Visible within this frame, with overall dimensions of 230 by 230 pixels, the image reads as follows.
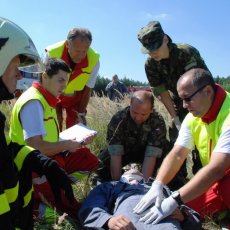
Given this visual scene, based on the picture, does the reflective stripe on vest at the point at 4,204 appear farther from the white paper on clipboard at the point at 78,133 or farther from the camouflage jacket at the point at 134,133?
the camouflage jacket at the point at 134,133

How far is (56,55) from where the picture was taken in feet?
14.6

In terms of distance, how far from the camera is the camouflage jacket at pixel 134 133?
421cm

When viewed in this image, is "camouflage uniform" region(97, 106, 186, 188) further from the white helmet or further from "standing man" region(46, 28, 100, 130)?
the white helmet

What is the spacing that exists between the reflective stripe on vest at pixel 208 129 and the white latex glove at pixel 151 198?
52 cm

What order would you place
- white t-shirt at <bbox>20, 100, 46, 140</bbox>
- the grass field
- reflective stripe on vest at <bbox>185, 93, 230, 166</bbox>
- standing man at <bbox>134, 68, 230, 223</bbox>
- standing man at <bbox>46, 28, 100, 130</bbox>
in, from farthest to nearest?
the grass field < standing man at <bbox>46, 28, 100, 130</bbox> < white t-shirt at <bbox>20, 100, 46, 140</bbox> < reflective stripe on vest at <bbox>185, 93, 230, 166</bbox> < standing man at <bbox>134, 68, 230, 223</bbox>

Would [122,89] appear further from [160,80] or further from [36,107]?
[36,107]

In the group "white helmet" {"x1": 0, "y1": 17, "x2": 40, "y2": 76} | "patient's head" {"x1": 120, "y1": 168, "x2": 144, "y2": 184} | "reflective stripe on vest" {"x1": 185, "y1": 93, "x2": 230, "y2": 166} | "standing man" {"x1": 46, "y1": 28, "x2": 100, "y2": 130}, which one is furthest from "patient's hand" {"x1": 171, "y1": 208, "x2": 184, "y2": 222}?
"standing man" {"x1": 46, "y1": 28, "x2": 100, "y2": 130}

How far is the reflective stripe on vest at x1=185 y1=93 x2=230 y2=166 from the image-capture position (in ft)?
10.5

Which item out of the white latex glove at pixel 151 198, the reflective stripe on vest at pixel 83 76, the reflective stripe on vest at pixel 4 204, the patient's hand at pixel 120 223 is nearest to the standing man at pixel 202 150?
the white latex glove at pixel 151 198

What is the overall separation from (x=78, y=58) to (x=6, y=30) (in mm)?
2348

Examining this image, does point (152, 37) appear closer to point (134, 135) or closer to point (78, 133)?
point (134, 135)

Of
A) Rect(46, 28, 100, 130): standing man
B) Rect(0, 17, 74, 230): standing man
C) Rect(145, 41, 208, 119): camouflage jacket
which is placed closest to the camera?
Rect(0, 17, 74, 230): standing man

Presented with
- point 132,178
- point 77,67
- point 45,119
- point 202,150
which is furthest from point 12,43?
point 77,67

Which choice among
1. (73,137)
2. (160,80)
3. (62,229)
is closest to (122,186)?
(62,229)
